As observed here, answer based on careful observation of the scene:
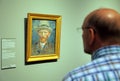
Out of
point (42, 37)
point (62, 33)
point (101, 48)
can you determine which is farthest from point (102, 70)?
point (62, 33)

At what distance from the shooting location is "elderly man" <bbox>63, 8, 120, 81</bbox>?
2.96ft

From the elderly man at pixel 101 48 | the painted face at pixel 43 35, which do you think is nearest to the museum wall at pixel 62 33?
the painted face at pixel 43 35

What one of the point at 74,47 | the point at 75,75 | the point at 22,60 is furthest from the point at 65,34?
the point at 75,75

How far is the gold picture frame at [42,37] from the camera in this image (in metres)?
2.14

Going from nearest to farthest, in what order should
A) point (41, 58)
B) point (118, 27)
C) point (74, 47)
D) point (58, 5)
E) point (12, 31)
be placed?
point (118, 27) < point (12, 31) < point (41, 58) < point (58, 5) < point (74, 47)

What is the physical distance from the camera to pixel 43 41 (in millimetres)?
2264

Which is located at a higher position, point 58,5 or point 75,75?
point 58,5

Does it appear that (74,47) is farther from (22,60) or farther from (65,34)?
(22,60)

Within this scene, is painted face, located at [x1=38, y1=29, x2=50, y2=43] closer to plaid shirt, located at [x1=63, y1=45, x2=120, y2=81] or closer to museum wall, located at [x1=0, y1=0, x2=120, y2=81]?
museum wall, located at [x1=0, y1=0, x2=120, y2=81]

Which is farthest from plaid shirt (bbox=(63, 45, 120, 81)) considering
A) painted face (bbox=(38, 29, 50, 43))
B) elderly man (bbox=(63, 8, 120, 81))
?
painted face (bbox=(38, 29, 50, 43))

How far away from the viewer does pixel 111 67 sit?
0.91 meters

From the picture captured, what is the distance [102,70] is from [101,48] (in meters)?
0.13

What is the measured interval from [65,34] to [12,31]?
26.4 inches

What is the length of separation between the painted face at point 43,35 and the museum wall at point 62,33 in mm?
175
